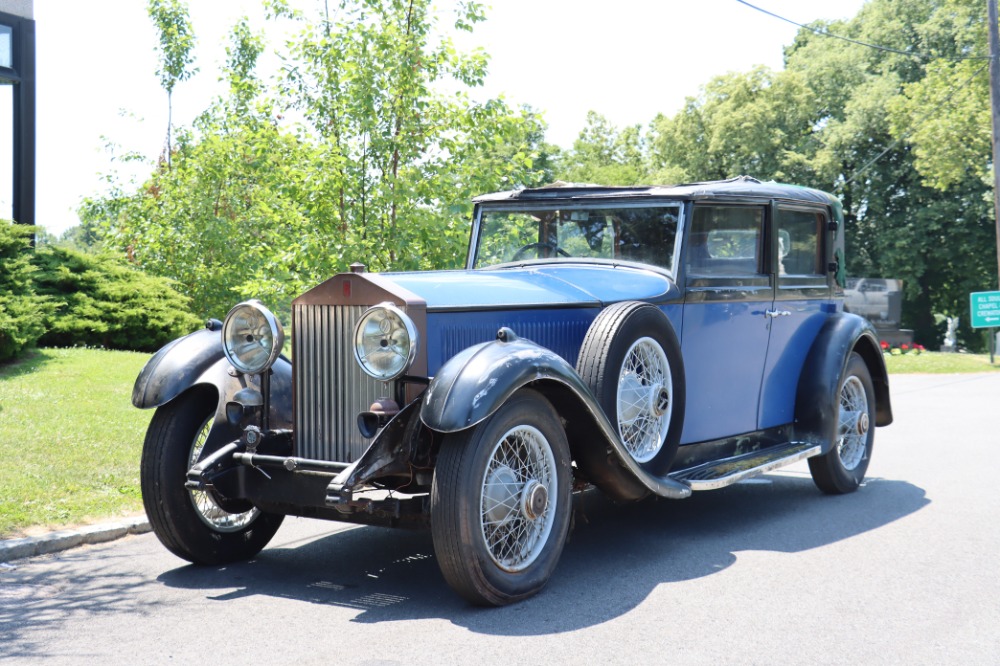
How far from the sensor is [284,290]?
10844 mm

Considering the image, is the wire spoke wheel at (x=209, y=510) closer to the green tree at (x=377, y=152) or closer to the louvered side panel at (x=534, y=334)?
the louvered side panel at (x=534, y=334)

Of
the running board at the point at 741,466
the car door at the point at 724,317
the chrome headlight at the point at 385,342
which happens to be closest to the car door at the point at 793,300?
the car door at the point at 724,317

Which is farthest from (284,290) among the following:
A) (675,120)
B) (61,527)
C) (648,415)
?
(675,120)

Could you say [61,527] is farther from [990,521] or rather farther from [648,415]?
[990,521]

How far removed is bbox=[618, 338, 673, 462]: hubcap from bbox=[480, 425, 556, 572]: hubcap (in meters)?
0.73

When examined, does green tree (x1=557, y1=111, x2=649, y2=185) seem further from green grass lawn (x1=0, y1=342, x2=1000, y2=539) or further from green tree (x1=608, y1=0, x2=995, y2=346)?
green grass lawn (x1=0, y1=342, x2=1000, y2=539)

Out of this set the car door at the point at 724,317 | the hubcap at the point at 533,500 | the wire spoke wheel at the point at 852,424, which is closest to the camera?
the hubcap at the point at 533,500

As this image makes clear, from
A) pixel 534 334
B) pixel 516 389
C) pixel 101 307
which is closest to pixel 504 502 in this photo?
pixel 516 389

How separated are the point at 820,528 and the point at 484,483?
104 inches

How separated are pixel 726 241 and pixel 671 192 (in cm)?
50

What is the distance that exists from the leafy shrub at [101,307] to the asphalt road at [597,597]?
324 inches

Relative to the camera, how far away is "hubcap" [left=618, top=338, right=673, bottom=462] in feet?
17.9

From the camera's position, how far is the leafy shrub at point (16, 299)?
11.1m

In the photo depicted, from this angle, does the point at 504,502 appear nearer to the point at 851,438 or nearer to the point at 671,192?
the point at 671,192
